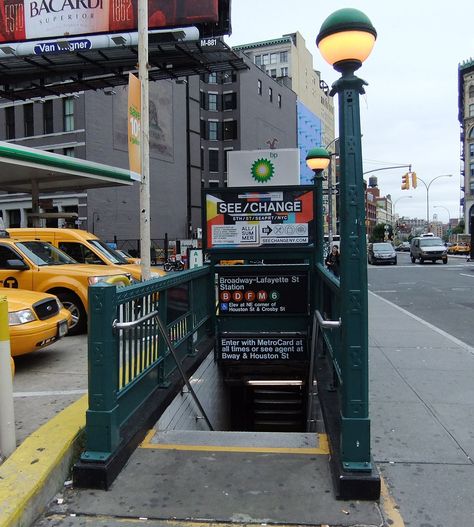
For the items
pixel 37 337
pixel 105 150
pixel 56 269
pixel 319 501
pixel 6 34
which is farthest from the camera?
pixel 105 150

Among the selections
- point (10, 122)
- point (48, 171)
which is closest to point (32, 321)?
point (48, 171)

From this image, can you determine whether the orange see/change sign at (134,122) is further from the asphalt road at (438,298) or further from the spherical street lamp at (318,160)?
A: the asphalt road at (438,298)

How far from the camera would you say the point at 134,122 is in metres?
9.02

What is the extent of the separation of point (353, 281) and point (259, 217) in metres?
4.27

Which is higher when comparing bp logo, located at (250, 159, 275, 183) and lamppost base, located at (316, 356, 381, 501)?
bp logo, located at (250, 159, 275, 183)

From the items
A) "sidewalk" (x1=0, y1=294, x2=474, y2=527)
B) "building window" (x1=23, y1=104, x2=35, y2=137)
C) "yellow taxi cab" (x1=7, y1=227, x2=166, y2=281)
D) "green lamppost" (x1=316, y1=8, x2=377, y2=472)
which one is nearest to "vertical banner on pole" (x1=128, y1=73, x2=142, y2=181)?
"yellow taxi cab" (x1=7, y1=227, x2=166, y2=281)

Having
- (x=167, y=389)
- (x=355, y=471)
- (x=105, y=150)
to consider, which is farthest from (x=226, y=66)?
(x=355, y=471)

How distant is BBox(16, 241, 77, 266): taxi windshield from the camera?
9.40m

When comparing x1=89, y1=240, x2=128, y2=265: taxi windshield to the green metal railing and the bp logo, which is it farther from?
Answer: the green metal railing

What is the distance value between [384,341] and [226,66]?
1948 cm

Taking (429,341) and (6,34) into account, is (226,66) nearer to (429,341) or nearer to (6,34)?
(6,34)

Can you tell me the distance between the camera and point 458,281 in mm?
20484

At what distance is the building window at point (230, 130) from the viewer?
187 ft

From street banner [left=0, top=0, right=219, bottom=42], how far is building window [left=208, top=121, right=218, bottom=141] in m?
34.8
